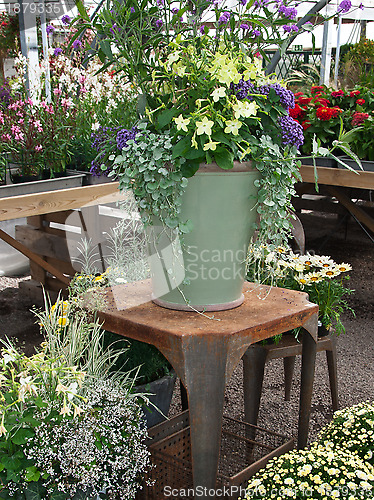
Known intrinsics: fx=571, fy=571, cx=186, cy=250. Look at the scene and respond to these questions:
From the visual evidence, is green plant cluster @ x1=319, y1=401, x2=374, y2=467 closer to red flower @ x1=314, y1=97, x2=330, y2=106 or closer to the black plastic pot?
the black plastic pot

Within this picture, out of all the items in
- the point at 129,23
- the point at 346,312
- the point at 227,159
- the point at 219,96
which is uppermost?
the point at 129,23

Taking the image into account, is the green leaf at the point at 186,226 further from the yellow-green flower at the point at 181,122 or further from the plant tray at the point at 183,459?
the plant tray at the point at 183,459

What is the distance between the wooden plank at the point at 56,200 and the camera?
2318 mm

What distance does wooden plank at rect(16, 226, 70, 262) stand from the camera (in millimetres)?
3697

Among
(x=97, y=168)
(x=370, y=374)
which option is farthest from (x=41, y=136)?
(x=370, y=374)

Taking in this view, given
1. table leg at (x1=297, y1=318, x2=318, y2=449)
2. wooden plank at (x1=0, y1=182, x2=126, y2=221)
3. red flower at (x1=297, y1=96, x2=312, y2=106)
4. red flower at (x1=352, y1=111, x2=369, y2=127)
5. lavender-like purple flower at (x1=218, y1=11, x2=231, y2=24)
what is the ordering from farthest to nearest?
red flower at (x1=297, y1=96, x2=312, y2=106)
red flower at (x1=352, y1=111, x2=369, y2=127)
wooden plank at (x1=0, y1=182, x2=126, y2=221)
table leg at (x1=297, y1=318, x2=318, y2=449)
lavender-like purple flower at (x1=218, y1=11, x2=231, y2=24)

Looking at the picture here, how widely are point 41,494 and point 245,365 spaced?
798mm

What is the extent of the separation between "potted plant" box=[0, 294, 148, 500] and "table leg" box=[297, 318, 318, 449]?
53cm

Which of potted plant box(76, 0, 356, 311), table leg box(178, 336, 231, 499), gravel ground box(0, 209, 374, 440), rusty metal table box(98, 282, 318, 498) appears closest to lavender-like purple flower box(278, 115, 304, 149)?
potted plant box(76, 0, 356, 311)

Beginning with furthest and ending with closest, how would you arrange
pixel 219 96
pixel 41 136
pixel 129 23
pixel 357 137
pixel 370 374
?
pixel 357 137, pixel 370 374, pixel 41 136, pixel 129 23, pixel 219 96

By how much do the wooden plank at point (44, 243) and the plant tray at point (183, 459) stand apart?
208cm

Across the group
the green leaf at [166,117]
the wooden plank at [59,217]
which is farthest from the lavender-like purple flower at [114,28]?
the wooden plank at [59,217]

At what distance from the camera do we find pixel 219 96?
1.31 meters

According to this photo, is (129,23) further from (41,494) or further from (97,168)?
(41,494)
